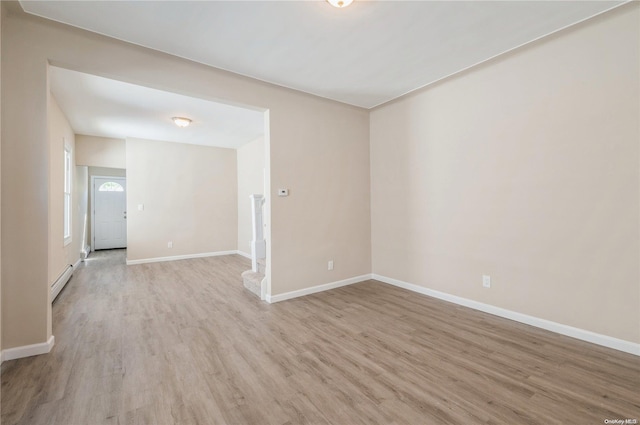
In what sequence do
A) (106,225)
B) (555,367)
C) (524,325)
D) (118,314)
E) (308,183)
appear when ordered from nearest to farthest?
(555,367) < (524,325) < (118,314) < (308,183) < (106,225)

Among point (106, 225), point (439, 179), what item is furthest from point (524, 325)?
point (106, 225)

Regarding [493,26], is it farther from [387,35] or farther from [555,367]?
[555,367]

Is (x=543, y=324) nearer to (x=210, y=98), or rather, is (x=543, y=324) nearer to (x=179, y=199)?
(x=210, y=98)

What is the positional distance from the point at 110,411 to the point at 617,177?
13.1 ft

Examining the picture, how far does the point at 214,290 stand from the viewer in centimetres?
397

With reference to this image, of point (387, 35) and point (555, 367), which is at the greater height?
point (387, 35)

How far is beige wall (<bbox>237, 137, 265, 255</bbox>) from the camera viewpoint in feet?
19.5

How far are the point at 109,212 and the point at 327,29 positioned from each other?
8.60 m

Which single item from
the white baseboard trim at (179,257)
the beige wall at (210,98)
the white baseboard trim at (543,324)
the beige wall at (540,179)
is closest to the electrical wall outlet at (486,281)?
the beige wall at (540,179)

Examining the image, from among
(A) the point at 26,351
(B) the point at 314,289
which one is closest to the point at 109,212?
(A) the point at 26,351

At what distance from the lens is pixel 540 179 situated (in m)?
2.62

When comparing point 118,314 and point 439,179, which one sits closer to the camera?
point 118,314

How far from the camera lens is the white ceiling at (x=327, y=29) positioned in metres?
2.09

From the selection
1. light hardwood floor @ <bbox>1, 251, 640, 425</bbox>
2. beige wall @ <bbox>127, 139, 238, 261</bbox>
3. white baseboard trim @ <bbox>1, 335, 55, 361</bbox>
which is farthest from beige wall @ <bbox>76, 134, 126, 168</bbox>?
white baseboard trim @ <bbox>1, 335, 55, 361</bbox>
